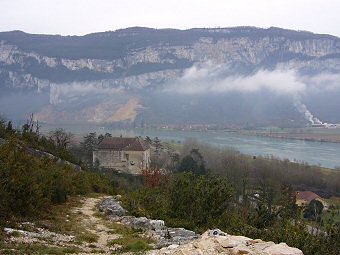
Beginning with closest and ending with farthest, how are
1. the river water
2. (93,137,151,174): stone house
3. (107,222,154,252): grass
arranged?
(107,222,154,252): grass
(93,137,151,174): stone house
the river water

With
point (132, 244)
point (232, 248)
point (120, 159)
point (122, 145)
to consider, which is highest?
point (232, 248)

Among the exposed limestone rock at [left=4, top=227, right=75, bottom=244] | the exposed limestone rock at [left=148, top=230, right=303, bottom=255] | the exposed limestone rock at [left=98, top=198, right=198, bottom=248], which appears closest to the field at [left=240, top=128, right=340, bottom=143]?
the exposed limestone rock at [left=98, top=198, right=198, bottom=248]

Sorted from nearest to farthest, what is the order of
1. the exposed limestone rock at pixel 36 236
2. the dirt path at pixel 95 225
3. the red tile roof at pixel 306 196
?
1. the exposed limestone rock at pixel 36 236
2. the dirt path at pixel 95 225
3. the red tile roof at pixel 306 196

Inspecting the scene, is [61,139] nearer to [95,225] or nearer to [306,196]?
[306,196]

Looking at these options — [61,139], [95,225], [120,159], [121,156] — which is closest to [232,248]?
[95,225]

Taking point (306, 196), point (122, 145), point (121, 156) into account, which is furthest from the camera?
point (122, 145)

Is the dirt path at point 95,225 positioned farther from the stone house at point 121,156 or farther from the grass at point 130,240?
the stone house at point 121,156

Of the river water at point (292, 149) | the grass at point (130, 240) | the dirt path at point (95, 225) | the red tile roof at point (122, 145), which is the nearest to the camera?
the grass at point (130, 240)

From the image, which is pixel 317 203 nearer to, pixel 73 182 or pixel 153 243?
pixel 73 182

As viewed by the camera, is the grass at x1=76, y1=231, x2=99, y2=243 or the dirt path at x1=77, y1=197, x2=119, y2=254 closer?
the dirt path at x1=77, y1=197, x2=119, y2=254

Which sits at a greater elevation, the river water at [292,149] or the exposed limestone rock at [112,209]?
the exposed limestone rock at [112,209]

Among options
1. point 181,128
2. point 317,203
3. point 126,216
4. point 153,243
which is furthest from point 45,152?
point 181,128

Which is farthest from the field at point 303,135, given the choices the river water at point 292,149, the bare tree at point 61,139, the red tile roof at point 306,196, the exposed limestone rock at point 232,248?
the exposed limestone rock at point 232,248

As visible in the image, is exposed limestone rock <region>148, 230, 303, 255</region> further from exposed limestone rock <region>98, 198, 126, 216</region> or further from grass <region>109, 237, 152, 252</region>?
exposed limestone rock <region>98, 198, 126, 216</region>
